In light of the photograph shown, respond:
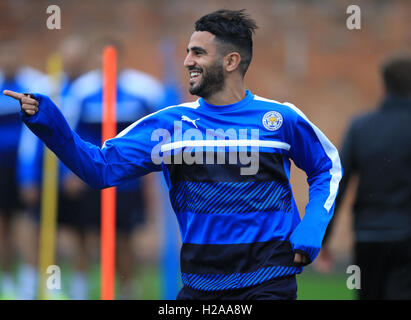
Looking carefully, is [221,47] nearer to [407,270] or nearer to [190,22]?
[407,270]

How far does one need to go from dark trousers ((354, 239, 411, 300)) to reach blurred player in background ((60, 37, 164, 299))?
248cm

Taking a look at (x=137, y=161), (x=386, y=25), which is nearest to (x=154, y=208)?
(x=386, y=25)

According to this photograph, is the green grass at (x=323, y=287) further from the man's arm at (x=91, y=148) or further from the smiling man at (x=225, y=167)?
the man's arm at (x=91, y=148)

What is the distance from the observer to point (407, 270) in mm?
5355

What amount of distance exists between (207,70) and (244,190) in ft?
1.96

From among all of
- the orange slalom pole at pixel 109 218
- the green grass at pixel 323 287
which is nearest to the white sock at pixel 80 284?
the green grass at pixel 323 287

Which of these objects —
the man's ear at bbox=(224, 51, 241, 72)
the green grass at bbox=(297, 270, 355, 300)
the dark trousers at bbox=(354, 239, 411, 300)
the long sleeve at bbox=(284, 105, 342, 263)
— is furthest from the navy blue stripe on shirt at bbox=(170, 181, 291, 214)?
the green grass at bbox=(297, 270, 355, 300)

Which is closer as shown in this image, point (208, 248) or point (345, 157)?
point (208, 248)

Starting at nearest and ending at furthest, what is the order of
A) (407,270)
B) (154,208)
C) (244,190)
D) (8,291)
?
1. (244,190)
2. (407,270)
3. (8,291)
4. (154,208)

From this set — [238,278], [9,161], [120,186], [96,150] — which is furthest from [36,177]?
[238,278]

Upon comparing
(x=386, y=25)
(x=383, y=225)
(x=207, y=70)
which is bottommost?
(x=383, y=225)

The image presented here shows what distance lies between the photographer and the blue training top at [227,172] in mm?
3842

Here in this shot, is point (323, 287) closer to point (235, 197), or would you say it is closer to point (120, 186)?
point (120, 186)

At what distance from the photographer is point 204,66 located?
4.07 m
